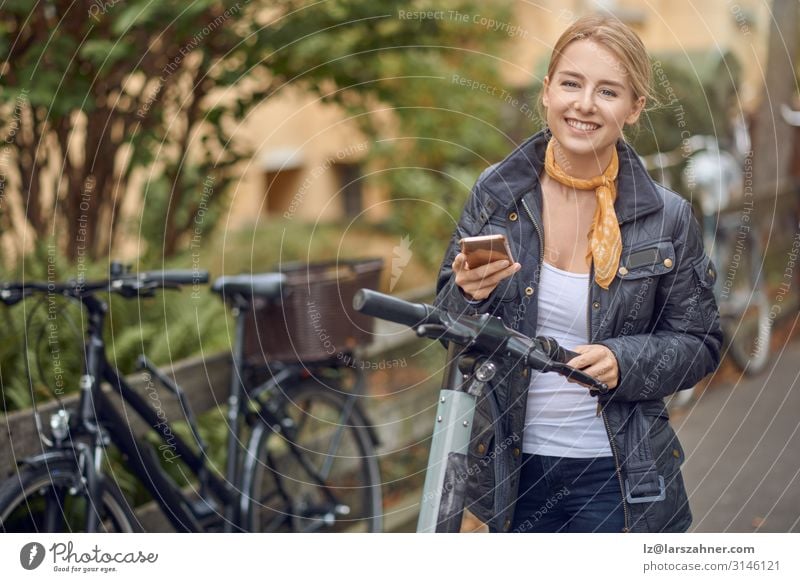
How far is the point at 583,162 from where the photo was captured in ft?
7.61

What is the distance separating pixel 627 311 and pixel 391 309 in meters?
0.58

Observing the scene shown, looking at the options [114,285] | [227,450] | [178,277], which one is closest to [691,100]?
[227,450]

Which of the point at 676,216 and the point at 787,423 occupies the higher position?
the point at 676,216

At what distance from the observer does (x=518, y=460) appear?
2350 millimetres

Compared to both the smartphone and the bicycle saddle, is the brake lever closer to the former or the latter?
the smartphone

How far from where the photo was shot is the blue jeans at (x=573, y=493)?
94.1 inches

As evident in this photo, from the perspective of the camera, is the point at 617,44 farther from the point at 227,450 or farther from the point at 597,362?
the point at 227,450

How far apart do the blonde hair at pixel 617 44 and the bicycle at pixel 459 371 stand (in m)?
0.58

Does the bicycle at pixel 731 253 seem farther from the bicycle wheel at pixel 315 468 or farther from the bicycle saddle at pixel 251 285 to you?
the bicycle saddle at pixel 251 285

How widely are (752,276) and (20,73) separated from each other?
502 centimetres

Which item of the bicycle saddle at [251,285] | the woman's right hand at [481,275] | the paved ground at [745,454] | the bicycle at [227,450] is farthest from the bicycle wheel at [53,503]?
the paved ground at [745,454]
